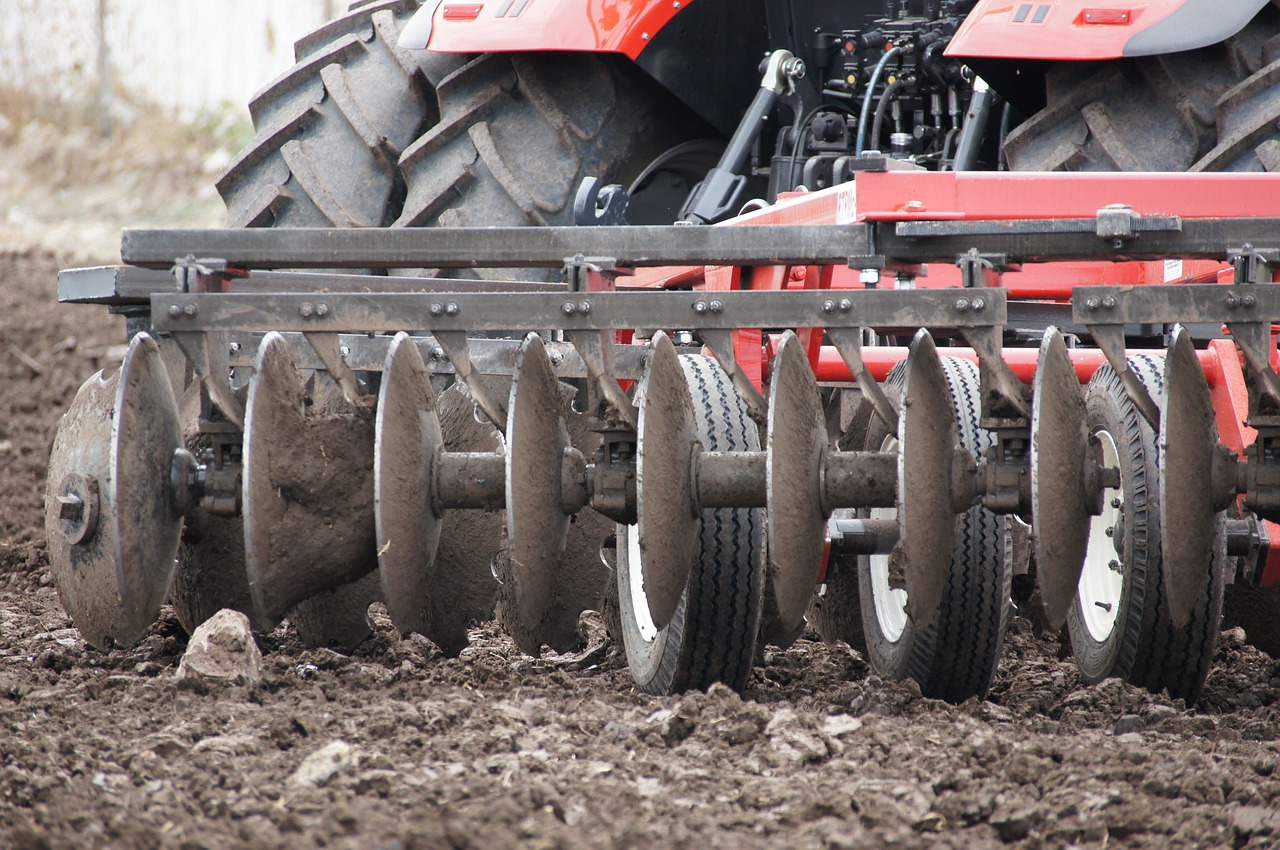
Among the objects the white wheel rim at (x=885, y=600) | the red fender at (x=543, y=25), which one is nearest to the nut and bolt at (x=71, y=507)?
the white wheel rim at (x=885, y=600)

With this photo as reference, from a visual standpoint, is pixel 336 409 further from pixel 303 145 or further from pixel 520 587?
pixel 303 145

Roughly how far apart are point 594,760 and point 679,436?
62 cm

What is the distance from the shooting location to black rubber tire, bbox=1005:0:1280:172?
286 centimetres

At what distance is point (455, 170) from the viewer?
3.45 m

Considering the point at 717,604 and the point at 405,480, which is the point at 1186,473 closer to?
the point at 717,604

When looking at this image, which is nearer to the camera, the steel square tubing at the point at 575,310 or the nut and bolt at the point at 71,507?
the steel square tubing at the point at 575,310

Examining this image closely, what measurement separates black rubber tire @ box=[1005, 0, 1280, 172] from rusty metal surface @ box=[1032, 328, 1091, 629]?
84 centimetres

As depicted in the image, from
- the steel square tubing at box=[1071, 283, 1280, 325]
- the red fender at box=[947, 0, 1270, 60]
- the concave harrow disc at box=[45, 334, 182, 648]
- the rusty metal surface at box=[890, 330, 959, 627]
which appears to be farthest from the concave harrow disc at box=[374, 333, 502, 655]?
the red fender at box=[947, 0, 1270, 60]

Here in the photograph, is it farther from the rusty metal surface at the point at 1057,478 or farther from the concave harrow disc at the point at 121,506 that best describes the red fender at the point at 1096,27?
the concave harrow disc at the point at 121,506

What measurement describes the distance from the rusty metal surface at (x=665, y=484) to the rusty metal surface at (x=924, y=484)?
1.08 feet

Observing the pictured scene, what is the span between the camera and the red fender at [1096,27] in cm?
287

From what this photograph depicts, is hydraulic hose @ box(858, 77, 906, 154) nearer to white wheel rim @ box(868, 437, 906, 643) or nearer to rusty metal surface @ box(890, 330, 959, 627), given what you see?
white wheel rim @ box(868, 437, 906, 643)

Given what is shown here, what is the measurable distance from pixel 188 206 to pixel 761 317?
11903mm

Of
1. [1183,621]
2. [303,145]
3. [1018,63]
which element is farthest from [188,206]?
[1183,621]
